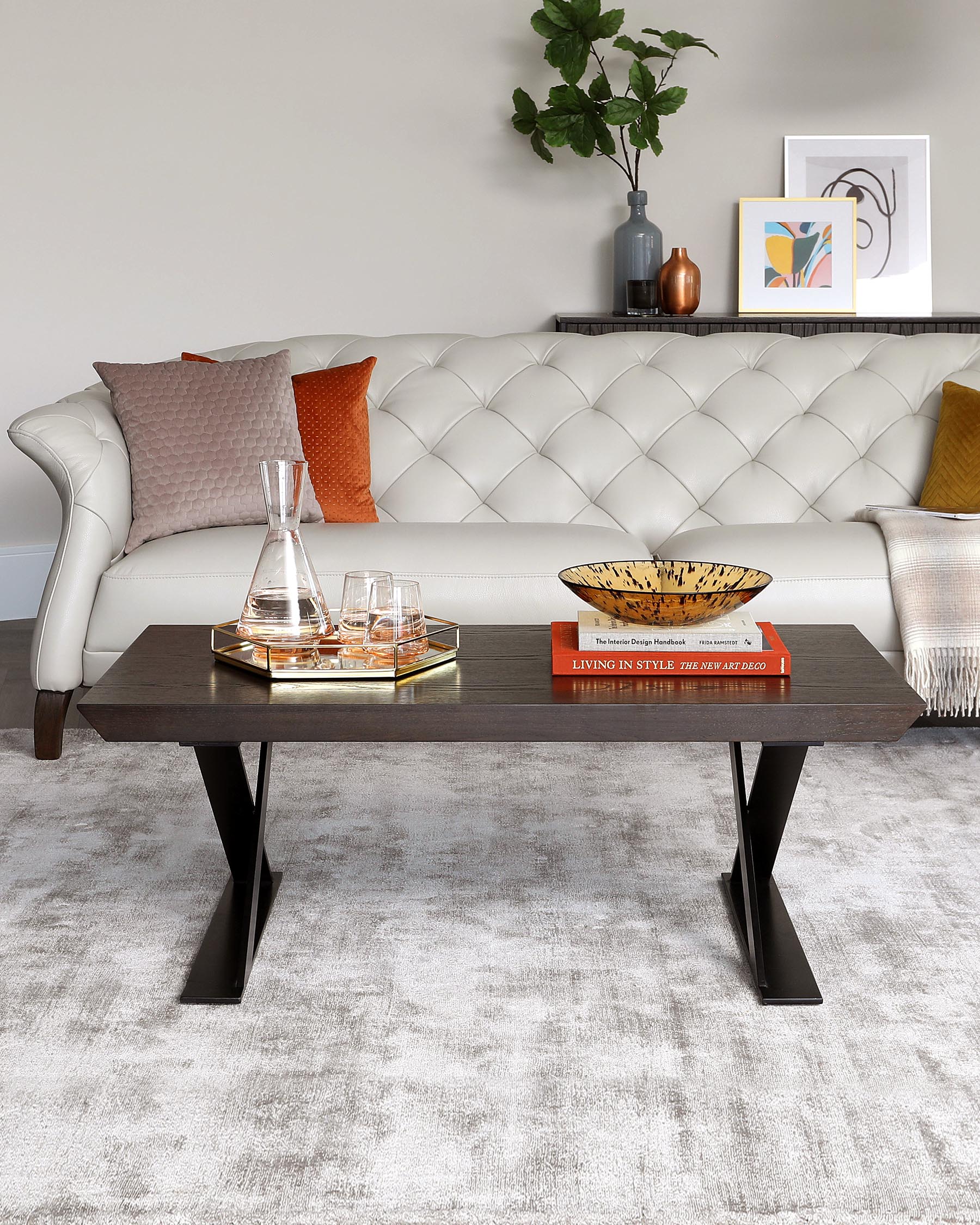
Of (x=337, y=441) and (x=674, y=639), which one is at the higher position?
(x=337, y=441)

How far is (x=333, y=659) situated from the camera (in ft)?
5.44

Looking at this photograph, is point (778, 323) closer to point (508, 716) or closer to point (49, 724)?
point (49, 724)

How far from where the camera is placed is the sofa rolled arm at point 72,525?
2.56 meters

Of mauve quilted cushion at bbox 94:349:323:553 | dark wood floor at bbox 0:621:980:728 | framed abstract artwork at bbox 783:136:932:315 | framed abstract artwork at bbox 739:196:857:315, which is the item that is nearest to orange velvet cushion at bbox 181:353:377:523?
mauve quilted cushion at bbox 94:349:323:553

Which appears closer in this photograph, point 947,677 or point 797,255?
point 947,677

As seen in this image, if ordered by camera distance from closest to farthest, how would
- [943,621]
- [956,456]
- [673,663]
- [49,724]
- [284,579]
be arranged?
→ [673,663]
[284,579]
[943,621]
[49,724]
[956,456]

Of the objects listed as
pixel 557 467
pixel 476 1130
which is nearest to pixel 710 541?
pixel 557 467

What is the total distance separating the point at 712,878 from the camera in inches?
76.3

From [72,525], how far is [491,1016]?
5.23 ft

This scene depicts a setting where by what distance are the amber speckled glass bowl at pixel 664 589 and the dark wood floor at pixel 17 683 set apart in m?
1.14

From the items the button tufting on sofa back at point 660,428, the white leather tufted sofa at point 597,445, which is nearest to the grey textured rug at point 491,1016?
the white leather tufted sofa at point 597,445

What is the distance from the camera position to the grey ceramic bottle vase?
163 inches

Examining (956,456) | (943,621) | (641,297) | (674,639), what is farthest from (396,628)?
(641,297)

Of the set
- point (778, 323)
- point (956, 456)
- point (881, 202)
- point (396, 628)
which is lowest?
point (396, 628)
